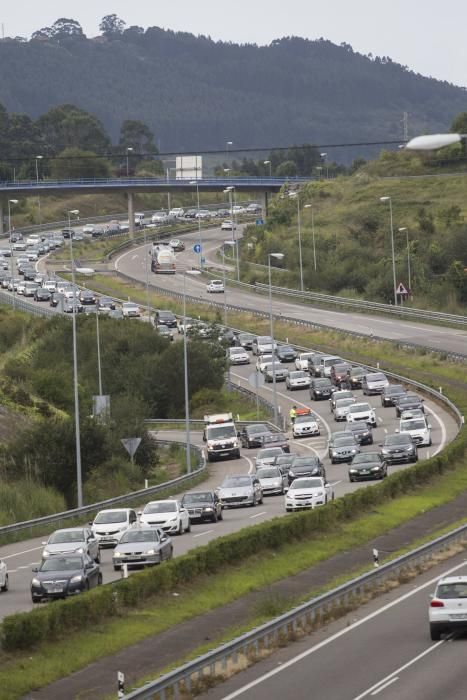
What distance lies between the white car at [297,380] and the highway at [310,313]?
8632 mm

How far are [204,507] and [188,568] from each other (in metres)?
13.3

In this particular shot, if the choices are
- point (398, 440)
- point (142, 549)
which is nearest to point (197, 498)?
point (142, 549)

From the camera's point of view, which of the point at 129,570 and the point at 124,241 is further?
the point at 124,241

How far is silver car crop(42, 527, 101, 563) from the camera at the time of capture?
3588 cm

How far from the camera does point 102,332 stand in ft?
329

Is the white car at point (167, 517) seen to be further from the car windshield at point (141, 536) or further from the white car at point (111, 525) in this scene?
the car windshield at point (141, 536)

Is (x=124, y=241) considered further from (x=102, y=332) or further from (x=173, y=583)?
(x=173, y=583)

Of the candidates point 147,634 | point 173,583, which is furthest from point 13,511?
→ point 147,634

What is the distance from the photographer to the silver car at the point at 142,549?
3450 centimetres

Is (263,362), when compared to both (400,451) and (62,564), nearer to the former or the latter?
(400,451)

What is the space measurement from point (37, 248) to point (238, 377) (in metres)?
86.5

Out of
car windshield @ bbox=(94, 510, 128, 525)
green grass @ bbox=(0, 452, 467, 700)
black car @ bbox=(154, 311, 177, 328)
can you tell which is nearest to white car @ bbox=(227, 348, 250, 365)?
black car @ bbox=(154, 311, 177, 328)

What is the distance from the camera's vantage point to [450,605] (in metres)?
24.6

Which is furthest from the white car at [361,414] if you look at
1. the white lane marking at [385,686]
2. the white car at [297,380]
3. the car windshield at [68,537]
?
the white lane marking at [385,686]
